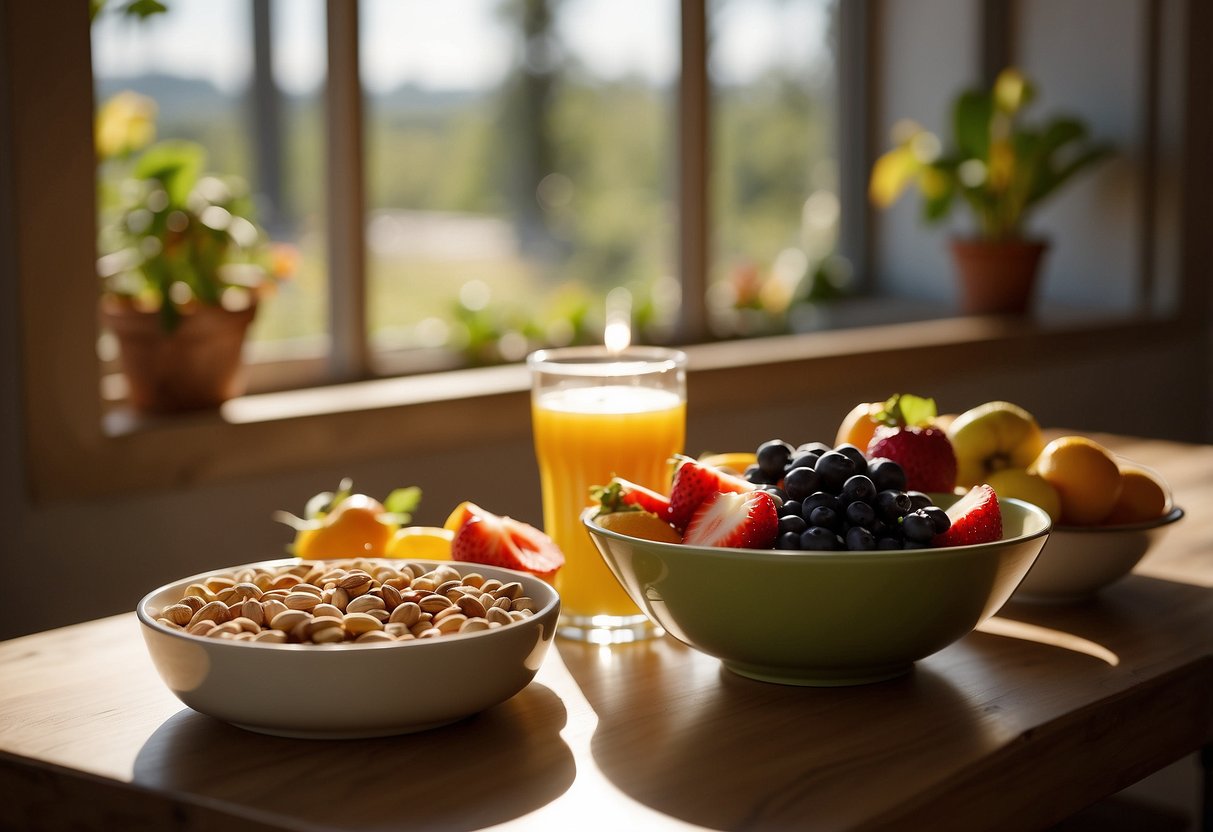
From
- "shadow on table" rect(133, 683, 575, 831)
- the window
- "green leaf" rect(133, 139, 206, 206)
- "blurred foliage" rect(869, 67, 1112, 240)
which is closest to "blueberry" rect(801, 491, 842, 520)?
"shadow on table" rect(133, 683, 575, 831)

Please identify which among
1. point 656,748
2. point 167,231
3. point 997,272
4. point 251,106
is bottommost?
point 656,748

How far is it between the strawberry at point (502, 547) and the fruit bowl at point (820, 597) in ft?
0.37

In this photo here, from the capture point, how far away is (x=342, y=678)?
80 cm

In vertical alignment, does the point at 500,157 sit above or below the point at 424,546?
above

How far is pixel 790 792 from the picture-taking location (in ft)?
2.55

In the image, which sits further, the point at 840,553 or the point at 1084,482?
the point at 1084,482

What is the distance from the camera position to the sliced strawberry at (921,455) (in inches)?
42.5

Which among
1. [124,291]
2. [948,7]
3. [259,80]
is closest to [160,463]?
[124,291]

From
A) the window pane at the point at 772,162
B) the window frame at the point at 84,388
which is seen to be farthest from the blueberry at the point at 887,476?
the window pane at the point at 772,162

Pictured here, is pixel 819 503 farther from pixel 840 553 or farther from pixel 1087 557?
pixel 1087 557

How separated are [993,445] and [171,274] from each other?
130cm

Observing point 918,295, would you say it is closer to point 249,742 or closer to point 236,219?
point 236,219

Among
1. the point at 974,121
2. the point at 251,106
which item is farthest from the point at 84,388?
the point at 974,121

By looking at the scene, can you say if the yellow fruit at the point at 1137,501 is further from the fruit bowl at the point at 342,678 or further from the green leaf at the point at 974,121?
the green leaf at the point at 974,121
